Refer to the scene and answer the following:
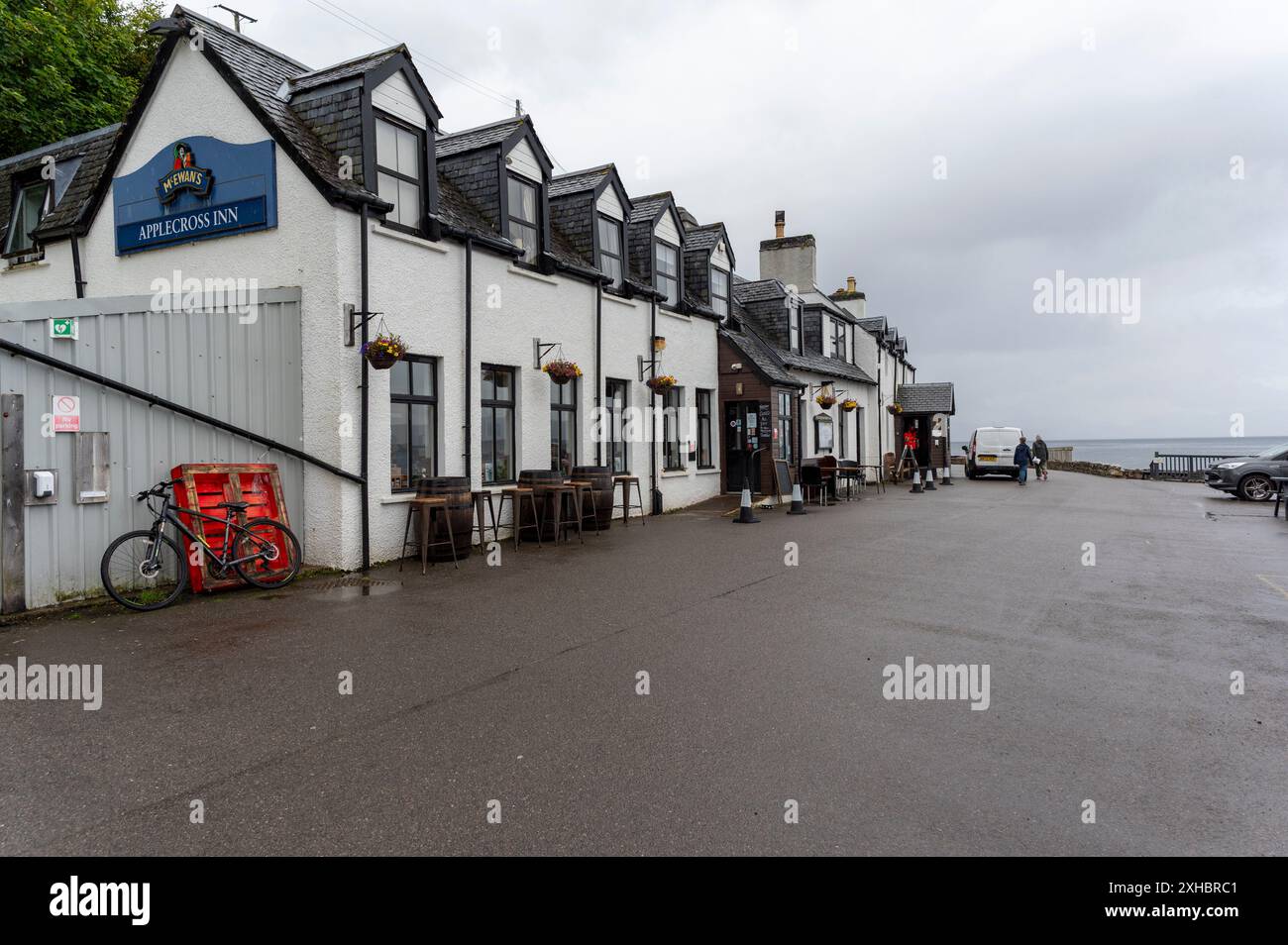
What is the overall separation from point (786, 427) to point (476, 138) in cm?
1326

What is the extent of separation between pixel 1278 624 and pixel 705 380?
586 inches

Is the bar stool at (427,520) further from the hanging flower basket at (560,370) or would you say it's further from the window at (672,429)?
the window at (672,429)

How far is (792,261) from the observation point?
1344 inches

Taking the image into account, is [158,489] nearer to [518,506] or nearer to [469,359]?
[469,359]

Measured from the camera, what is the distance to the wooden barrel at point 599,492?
48.0 ft

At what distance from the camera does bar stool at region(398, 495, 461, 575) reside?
34.7 feet

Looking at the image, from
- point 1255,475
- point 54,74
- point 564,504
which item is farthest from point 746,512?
point 54,74

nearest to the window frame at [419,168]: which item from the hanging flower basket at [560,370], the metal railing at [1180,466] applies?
the hanging flower basket at [560,370]

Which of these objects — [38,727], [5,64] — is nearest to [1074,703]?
[38,727]

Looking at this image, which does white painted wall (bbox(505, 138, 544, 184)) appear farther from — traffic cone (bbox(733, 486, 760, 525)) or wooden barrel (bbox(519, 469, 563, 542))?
traffic cone (bbox(733, 486, 760, 525))

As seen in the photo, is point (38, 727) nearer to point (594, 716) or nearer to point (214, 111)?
point (594, 716)

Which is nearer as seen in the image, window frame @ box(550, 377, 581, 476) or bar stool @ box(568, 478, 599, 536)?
bar stool @ box(568, 478, 599, 536)

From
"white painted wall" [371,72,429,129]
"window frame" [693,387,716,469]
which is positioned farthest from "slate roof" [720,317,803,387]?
"white painted wall" [371,72,429,129]

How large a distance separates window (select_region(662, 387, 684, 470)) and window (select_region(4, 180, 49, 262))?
13.4 m
